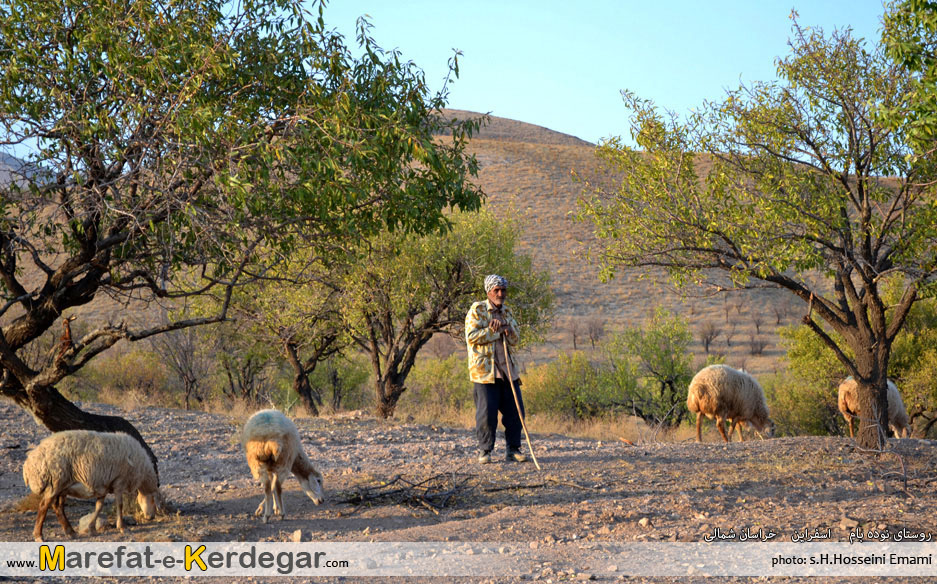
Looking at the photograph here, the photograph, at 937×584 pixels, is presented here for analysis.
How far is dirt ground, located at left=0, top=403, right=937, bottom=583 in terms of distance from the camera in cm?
566

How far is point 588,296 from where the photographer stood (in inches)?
1847

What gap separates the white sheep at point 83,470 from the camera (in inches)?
237

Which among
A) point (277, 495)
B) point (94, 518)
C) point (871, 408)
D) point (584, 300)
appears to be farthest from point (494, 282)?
point (584, 300)

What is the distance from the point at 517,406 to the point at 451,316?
8497 millimetres

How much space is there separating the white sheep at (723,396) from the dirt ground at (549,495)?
2.44 m

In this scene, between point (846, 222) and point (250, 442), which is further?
point (846, 222)

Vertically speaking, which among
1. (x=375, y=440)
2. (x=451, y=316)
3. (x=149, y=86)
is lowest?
(x=375, y=440)

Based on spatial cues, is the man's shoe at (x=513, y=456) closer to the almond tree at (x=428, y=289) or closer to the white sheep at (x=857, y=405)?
the almond tree at (x=428, y=289)

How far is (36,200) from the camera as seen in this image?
6297mm

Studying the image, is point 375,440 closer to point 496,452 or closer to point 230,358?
point 496,452

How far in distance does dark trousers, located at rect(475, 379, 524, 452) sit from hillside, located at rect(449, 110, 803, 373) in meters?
23.0

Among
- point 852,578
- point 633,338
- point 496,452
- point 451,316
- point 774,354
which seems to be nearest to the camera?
point 852,578

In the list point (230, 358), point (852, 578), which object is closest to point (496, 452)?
point (852, 578)

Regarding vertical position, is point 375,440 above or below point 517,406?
below
